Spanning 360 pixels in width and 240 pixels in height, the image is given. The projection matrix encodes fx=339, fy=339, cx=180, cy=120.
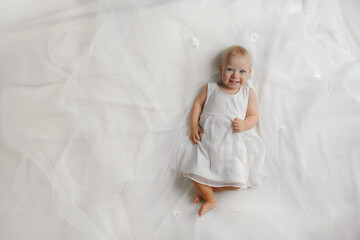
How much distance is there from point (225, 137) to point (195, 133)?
0.13 meters

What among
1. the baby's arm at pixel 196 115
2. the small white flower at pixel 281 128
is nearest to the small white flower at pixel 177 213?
the baby's arm at pixel 196 115

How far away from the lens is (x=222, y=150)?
4.60ft

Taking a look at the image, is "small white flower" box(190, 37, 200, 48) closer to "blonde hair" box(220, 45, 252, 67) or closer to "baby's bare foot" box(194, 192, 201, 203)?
"blonde hair" box(220, 45, 252, 67)

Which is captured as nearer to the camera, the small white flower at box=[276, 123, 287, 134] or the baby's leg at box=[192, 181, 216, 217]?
the baby's leg at box=[192, 181, 216, 217]

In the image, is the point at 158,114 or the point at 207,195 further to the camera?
the point at 158,114

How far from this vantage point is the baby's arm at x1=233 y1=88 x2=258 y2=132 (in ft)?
4.66

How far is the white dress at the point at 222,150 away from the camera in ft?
4.52

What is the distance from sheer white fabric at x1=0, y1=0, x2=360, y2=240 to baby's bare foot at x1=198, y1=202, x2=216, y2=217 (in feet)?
0.08

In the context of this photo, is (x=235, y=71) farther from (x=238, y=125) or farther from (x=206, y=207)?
(x=206, y=207)

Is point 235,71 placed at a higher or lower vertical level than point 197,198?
higher

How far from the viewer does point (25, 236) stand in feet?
4.18

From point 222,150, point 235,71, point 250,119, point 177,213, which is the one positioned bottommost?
point 177,213

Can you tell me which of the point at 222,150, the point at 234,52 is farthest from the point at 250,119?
the point at 234,52

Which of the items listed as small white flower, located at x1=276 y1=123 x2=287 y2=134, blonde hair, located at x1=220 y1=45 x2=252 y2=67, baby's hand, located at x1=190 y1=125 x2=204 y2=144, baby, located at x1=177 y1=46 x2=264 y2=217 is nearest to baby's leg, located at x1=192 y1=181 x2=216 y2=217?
baby, located at x1=177 y1=46 x2=264 y2=217
